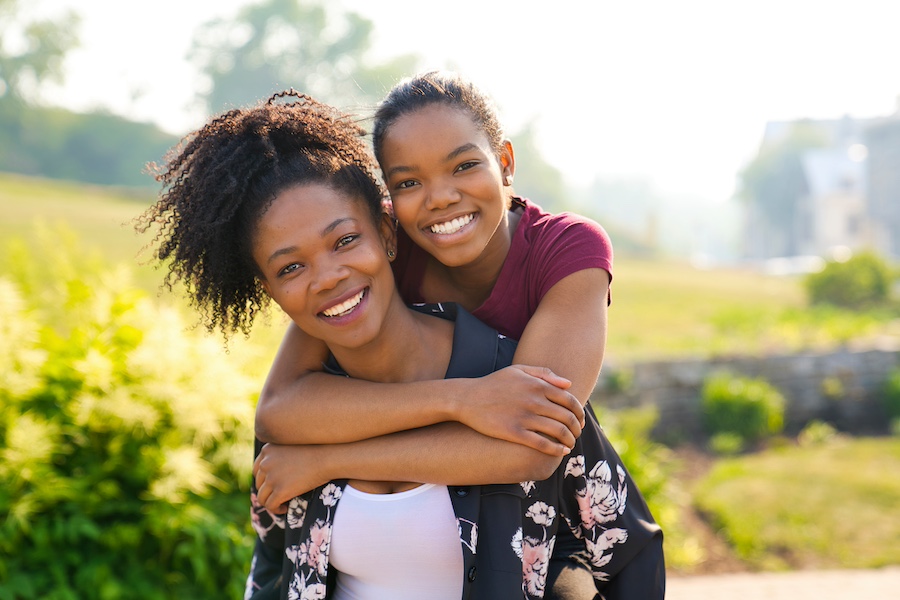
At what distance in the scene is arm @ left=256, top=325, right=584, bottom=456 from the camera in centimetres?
175

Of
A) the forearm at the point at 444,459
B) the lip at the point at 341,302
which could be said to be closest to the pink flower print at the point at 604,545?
the forearm at the point at 444,459

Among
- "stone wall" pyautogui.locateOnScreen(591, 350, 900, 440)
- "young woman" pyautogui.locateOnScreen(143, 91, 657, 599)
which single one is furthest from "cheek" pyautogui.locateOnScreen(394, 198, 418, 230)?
"stone wall" pyautogui.locateOnScreen(591, 350, 900, 440)

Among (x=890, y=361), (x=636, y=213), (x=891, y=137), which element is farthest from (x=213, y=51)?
(x=636, y=213)

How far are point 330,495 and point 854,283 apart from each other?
14.1 meters

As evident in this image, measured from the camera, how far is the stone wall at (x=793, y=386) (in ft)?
27.8

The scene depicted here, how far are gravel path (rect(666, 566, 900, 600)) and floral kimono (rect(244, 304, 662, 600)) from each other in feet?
10.7

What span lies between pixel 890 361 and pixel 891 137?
34.9 meters

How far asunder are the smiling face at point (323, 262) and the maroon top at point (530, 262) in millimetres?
420

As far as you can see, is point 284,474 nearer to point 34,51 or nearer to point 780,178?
point 34,51

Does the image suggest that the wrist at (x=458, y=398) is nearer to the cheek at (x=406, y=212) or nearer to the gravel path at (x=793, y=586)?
the cheek at (x=406, y=212)

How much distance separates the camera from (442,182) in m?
2.18

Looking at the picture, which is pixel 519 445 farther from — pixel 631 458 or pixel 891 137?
pixel 891 137

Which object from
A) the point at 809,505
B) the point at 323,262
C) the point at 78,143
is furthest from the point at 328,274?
the point at 78,143

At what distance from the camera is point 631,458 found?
18.2ft
